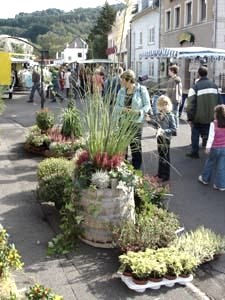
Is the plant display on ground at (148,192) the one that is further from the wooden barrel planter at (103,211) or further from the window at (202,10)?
the window at (202,10)

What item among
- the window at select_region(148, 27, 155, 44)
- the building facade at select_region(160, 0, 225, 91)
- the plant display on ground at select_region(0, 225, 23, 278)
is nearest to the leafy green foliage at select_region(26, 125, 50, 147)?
the plant display on ground at select_region(0, 225, 23, 278)

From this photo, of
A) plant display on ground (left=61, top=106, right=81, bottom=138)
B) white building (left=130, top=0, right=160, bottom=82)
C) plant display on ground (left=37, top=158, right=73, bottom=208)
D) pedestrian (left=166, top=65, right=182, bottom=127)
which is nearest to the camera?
plant display on ground (left=37, top=158, right=73, bottom=208)

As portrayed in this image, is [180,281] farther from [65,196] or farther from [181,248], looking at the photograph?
[65,196]

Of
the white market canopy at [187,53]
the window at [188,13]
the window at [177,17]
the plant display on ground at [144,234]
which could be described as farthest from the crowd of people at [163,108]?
the window at [177,17]

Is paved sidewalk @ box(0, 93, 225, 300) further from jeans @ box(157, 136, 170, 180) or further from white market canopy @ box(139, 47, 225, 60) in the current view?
white market canopy @ box(139, 47, 225, 60)

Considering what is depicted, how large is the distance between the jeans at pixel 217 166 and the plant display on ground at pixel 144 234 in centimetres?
274

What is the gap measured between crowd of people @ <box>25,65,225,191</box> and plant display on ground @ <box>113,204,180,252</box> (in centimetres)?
112

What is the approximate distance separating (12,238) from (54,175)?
110 cm

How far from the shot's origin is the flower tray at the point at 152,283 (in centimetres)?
408

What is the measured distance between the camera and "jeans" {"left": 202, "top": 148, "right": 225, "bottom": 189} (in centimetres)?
744

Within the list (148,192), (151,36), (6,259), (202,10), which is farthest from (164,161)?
(151,36)

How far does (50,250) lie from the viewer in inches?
192

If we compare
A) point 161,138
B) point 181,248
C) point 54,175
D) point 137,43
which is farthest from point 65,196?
point 137,43

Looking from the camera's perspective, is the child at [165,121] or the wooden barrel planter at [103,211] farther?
the child at [165,121]
